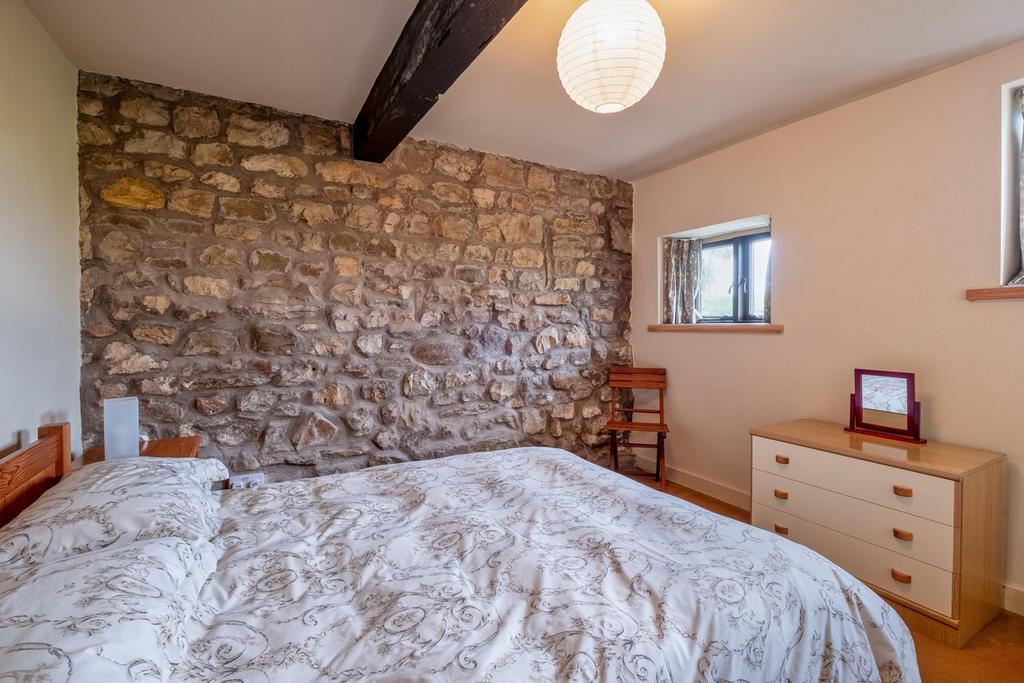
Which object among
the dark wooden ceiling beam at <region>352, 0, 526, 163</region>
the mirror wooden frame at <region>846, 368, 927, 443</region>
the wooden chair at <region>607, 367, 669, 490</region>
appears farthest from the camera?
the wooden chair at <region>607, 367, 669, 490</region>

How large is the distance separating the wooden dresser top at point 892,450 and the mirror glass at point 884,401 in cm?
10

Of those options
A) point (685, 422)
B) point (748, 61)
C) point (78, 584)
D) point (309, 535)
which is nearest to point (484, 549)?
point (309, 535)

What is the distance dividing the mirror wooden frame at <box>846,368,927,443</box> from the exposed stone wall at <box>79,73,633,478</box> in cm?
164

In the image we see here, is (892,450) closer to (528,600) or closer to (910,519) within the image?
(910,519)

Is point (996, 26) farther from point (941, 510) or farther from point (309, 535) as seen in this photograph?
point (309, 535)

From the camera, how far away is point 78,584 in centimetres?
81

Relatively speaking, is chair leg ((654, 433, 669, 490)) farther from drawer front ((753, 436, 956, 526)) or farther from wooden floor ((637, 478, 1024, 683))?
wooden floor ((637, 478, 1024, 683))

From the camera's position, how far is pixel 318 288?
8.16 ft

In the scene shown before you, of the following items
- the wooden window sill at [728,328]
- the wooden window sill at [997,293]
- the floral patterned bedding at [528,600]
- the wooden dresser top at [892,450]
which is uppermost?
the wooden window sill at [997,293]

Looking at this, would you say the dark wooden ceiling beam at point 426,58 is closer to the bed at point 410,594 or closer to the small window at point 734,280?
the bed at point 410,594

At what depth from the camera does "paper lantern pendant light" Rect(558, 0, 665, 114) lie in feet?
4.46

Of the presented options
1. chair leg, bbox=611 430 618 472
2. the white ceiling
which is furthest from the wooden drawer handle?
the white ceiling

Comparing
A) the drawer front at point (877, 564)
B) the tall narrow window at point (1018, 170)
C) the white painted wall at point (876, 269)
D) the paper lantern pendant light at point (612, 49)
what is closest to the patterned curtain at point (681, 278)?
the white painted wall at point (876, 269)

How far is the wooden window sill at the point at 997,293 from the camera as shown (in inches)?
70.8
